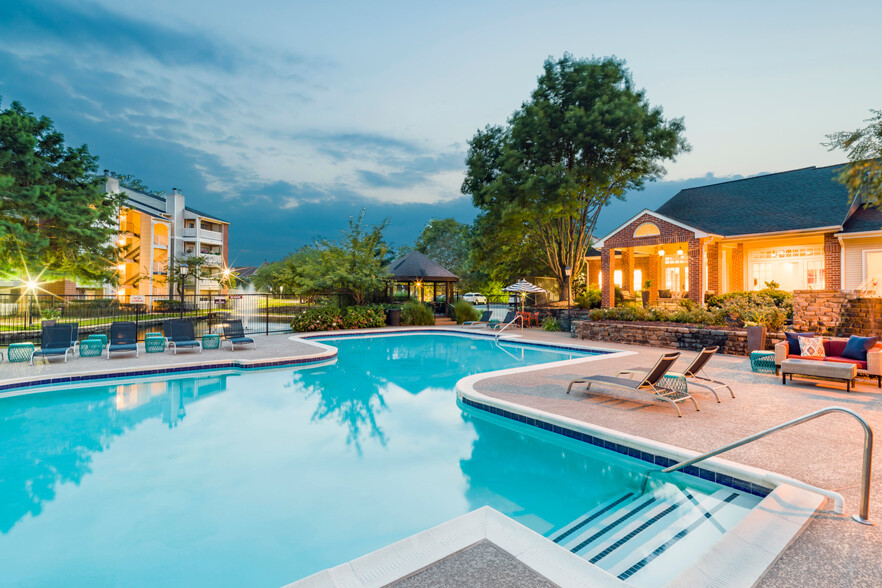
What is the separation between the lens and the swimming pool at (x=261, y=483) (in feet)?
12.0

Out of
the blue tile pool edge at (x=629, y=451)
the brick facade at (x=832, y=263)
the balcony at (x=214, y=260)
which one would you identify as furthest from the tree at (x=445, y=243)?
the blue tile pool edge at (x=629, y=451)

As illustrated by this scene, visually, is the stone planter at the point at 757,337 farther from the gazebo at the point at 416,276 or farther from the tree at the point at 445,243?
the tree at the point at 445,243

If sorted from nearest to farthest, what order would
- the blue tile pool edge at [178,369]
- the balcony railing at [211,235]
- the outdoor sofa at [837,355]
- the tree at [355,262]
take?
the outdoor sofa at [837,355] → the blue tile pool edge at [178,369] → the tree at [355,262] → the balcony railing at [211,235]

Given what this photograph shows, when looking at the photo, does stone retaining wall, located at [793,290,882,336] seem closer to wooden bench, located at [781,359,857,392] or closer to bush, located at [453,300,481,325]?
wooden bench, located at [781,359,857,392]

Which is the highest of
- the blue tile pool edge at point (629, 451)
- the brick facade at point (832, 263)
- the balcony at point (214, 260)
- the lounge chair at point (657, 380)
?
the balcony at point (214, 260)

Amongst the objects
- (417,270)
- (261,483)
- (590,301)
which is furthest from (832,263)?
(261,483)

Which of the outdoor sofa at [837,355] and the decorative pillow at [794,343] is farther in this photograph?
the decorative pillow at [794,343]

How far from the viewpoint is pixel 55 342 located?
1149cm

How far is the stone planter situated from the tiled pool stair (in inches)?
364

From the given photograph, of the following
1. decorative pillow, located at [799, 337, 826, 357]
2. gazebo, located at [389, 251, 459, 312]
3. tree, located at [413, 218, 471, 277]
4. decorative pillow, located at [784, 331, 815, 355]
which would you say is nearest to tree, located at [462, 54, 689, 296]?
gazebo, located at [389, 251, 459, 312]

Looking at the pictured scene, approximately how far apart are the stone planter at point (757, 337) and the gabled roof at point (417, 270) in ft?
47.4

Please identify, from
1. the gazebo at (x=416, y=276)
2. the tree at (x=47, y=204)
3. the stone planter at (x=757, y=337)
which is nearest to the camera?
the stone planter at (x=757, y=337)

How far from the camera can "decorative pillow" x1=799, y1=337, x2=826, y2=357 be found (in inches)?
348

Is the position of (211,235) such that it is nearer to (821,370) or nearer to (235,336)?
(235,336)
